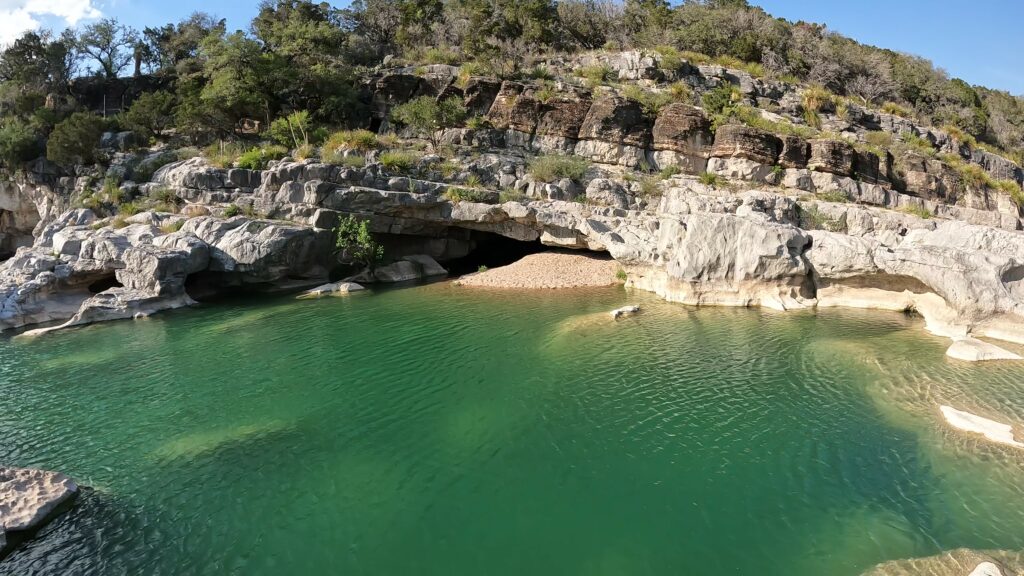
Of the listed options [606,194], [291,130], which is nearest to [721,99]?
[606,194]

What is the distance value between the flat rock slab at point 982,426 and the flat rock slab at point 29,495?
1726cm

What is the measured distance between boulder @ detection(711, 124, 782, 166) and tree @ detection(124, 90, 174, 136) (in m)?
39.2

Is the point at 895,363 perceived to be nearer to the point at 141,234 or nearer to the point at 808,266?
the point at 808,266

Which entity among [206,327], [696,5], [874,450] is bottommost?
[206,327]

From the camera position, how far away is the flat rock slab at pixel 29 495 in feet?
25.9

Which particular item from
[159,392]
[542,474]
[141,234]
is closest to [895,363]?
[542,474]

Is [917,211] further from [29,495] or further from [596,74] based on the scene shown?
[29,495]

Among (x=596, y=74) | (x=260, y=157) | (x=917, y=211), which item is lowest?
(x=917, y=211)

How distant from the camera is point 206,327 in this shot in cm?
2050

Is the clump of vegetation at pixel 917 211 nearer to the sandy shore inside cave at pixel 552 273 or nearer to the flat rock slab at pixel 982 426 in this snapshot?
the sandy shore inside cave at pixel 552 273

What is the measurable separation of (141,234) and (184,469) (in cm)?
2071

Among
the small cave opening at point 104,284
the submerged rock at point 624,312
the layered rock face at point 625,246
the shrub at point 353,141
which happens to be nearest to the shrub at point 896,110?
the layered rock face at point 625,246

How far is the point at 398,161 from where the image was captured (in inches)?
1208

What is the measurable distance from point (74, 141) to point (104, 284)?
536 inches
